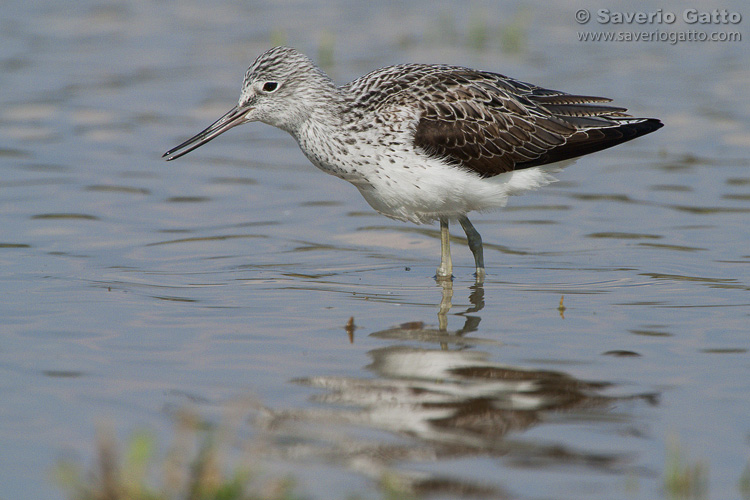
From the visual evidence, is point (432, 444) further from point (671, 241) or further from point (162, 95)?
point (162, 95)

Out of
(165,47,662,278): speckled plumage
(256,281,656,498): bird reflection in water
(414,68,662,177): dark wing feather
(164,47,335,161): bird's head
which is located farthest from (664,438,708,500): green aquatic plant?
(164,47,335,161): bird's head

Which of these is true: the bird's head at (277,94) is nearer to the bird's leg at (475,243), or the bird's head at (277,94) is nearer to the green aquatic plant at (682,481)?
the bird's leg at (475,243)

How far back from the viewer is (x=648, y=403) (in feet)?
19.9

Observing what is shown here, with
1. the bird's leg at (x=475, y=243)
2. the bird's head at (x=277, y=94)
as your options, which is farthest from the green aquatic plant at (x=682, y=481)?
the bird's head at (x=277, y=94)

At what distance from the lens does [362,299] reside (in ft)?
27.4

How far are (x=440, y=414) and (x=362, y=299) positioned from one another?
255cm

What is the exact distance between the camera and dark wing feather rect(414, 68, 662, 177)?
346 inches

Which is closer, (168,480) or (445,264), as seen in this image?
(168,480)

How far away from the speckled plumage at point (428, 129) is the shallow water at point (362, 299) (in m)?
0.85

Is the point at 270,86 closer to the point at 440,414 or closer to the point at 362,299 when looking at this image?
the point at 362,299

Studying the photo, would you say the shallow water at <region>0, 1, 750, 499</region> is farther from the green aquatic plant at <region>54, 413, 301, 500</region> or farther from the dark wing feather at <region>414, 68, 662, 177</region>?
the dark wing feather at <region>414, 68, 662, 177</region>

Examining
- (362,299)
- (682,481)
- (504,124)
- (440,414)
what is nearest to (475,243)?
(504,124)

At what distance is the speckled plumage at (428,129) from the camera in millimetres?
8555

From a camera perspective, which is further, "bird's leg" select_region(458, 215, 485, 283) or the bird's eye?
"bird's leg" select_region(458, 215, 485, 283)
